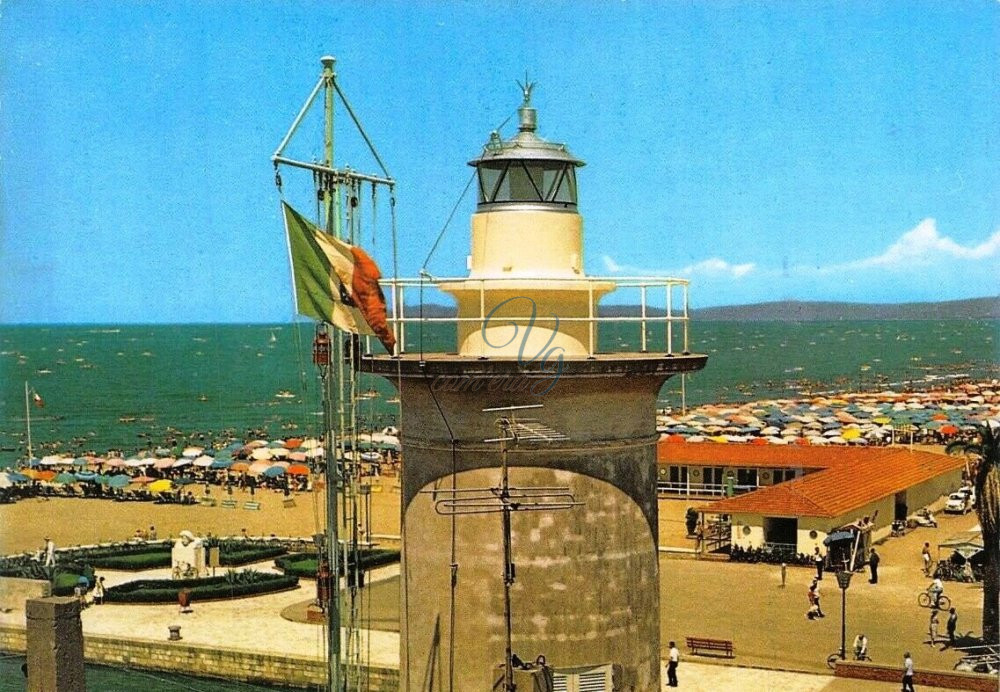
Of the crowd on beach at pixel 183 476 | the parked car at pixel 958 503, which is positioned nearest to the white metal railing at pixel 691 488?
the parked car at pixel 958 503

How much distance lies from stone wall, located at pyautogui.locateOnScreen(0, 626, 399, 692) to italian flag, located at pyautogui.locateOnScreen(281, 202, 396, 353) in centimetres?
1902

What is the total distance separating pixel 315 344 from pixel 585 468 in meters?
2.23

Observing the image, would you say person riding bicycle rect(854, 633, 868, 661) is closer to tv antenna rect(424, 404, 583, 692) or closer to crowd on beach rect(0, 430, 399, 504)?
tv antenna rect(424, 404, 583, 692)

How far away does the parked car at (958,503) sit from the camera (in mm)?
52969

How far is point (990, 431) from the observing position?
33.2 m

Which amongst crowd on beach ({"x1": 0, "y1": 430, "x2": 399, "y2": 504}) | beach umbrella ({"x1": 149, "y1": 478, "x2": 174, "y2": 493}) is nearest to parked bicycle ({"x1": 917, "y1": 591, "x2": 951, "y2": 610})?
crowd on beach ({"x1": 0, "y1": 430, "x2": 399, "y2": 504})

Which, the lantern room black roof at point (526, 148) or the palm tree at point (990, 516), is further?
the palm tree at point (990, 516)

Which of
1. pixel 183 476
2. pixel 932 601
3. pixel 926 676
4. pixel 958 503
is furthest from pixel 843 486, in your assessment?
pixel 183 476

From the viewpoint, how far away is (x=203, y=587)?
41.2 m

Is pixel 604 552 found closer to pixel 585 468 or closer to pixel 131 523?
pixel 585 468

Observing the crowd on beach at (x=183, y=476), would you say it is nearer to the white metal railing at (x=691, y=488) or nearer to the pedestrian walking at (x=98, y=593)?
the white metal railing at (x=691, y=488)

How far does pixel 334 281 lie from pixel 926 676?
70.3 feet

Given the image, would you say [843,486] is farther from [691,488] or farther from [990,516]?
[990,516]

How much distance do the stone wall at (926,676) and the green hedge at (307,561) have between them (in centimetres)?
1736
